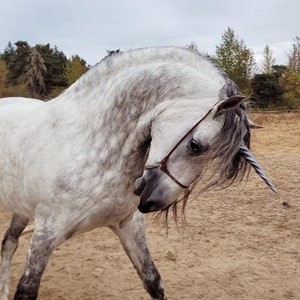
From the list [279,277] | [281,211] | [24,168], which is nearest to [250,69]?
[281,211]

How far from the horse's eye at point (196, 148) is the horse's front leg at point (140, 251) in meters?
0.92

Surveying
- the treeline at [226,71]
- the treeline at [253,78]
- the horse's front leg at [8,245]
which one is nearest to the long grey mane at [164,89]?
the horse's front leg at [8,245]

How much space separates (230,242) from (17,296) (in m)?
2.75

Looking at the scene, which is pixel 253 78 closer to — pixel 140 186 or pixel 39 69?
pixel 39 69

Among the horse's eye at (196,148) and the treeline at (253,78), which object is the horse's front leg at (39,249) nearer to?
the horse's eye at (196,148)

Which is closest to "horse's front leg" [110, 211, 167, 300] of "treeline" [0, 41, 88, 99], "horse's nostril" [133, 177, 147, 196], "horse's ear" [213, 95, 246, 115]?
"horse's nostril" [133, 177, 147, 196]

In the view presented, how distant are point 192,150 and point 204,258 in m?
2.61

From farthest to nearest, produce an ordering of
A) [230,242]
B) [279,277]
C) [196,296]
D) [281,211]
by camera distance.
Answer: [281,211] → [230,242] → [279,277] → [196,296]

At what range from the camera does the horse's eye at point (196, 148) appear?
1.78 m

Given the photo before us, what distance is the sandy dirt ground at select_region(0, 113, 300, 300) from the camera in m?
3.54

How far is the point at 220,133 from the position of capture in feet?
5.83

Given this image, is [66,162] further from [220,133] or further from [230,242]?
[230,242]

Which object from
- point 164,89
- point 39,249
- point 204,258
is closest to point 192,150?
point 164,89

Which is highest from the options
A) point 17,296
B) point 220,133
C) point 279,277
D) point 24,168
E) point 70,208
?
point 220,133
